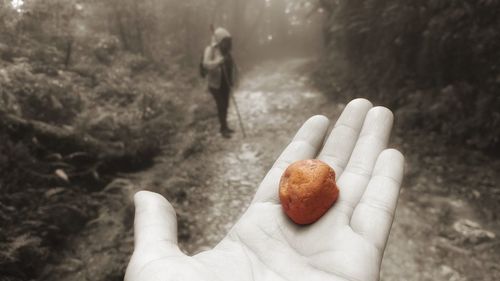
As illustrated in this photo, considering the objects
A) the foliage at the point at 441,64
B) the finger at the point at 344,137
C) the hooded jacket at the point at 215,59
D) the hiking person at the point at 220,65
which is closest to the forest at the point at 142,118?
the foliage at the point at 441,64

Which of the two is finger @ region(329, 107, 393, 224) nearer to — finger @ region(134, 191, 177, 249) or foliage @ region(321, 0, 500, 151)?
finger @ region(134, 191, 177, 249)

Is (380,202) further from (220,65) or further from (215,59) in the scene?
(215,59)

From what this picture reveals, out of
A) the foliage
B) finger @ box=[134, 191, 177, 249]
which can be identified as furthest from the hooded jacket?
finger @ box=[134, 191, 177, 249]

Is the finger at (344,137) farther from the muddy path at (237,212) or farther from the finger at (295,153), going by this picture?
the muddy path at (237,212)

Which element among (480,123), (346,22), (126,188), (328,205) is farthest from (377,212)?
(346,22)

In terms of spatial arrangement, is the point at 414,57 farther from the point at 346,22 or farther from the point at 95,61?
the point at 95,61
